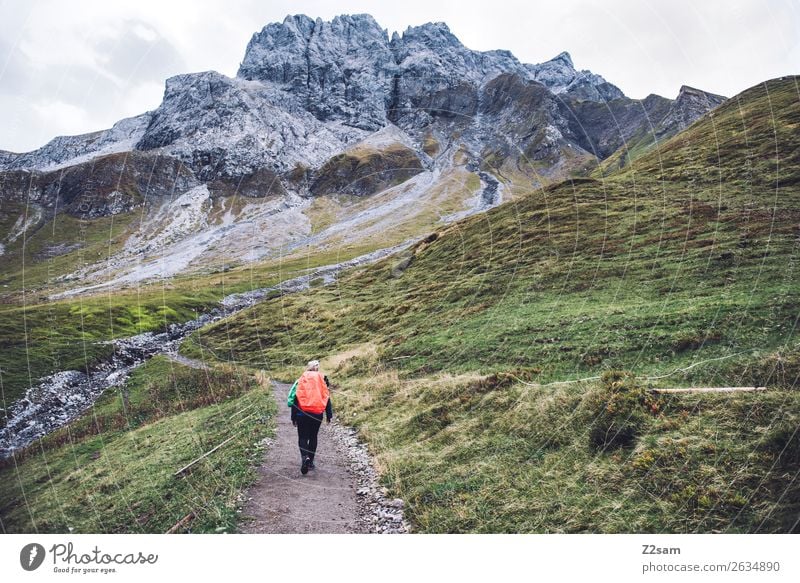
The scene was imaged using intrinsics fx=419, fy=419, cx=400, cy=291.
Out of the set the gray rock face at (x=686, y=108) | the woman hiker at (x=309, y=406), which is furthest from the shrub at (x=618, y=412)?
the gray rock face at (x=686, y=108)

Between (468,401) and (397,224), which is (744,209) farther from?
(397,224)

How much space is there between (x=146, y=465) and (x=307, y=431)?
8.35 metres

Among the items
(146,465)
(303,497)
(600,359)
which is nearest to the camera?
(303,497)

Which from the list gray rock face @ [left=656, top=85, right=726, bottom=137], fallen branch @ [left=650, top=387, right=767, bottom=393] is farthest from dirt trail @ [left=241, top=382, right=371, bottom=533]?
gray rock face @ [left=656, top=85, right=726, bottom=137]

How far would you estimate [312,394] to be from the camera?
423 inches

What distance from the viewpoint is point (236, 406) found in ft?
68.8

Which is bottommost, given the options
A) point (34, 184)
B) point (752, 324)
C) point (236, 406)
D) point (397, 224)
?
point (236, 406)

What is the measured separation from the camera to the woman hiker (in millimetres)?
10648

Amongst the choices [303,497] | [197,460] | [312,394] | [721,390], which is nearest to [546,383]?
[721,390]

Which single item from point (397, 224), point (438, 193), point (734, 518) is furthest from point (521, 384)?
point (438, 193)

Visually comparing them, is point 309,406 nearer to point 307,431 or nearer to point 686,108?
point 307,431

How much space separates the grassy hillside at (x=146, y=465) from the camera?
35.1 ft

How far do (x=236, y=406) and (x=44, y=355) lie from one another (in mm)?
30267

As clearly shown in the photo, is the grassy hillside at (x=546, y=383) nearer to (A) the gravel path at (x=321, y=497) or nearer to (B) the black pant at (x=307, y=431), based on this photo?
(A) the gravel path at (x=321, y=497)
